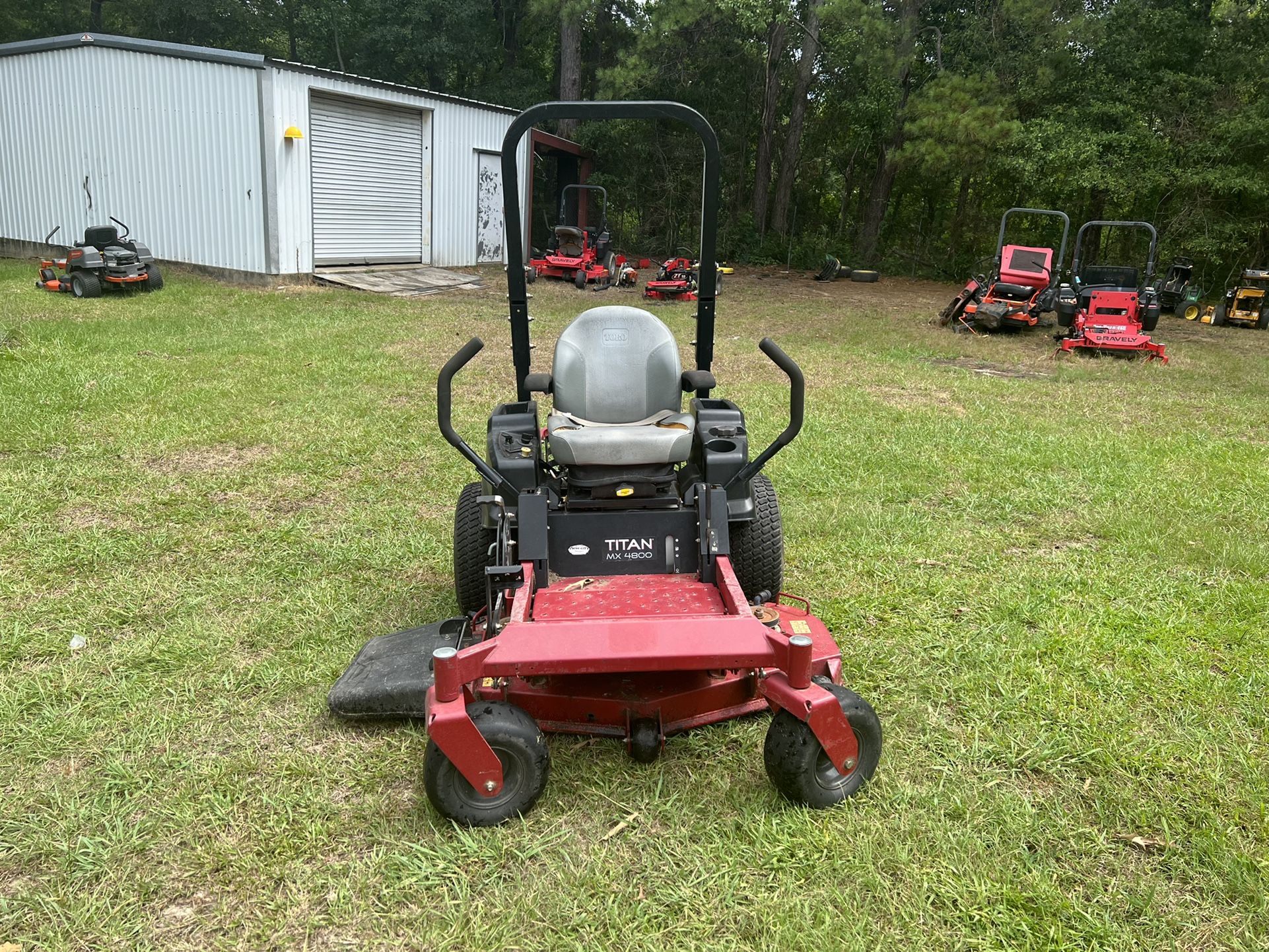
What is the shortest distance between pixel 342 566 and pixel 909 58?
1697 centimetres

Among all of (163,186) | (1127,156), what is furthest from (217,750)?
(1127,156)

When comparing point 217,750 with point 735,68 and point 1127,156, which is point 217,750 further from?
point 735,68

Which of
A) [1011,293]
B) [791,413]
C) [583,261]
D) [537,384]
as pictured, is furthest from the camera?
[583,261]

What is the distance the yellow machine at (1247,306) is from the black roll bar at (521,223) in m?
13.5

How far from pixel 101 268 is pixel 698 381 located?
33.3 ft

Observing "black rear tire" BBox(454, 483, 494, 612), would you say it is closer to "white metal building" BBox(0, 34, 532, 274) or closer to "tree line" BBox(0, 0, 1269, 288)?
"white metal building" BBox(0, 34, 532, 274)

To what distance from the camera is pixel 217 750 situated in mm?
2582

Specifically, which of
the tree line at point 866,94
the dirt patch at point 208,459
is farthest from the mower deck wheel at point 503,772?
the tree line at point 866,94

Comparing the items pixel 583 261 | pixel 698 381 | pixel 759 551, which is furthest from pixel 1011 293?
pixel 759 551

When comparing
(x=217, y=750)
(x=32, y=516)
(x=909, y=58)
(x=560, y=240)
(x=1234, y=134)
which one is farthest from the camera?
(x=909, y=58)

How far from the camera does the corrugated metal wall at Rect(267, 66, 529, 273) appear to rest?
12.6 meters

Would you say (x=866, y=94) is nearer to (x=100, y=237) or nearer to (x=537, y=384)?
(x=100, y=237)

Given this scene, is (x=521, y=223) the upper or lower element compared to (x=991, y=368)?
upper

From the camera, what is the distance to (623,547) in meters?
2.96
